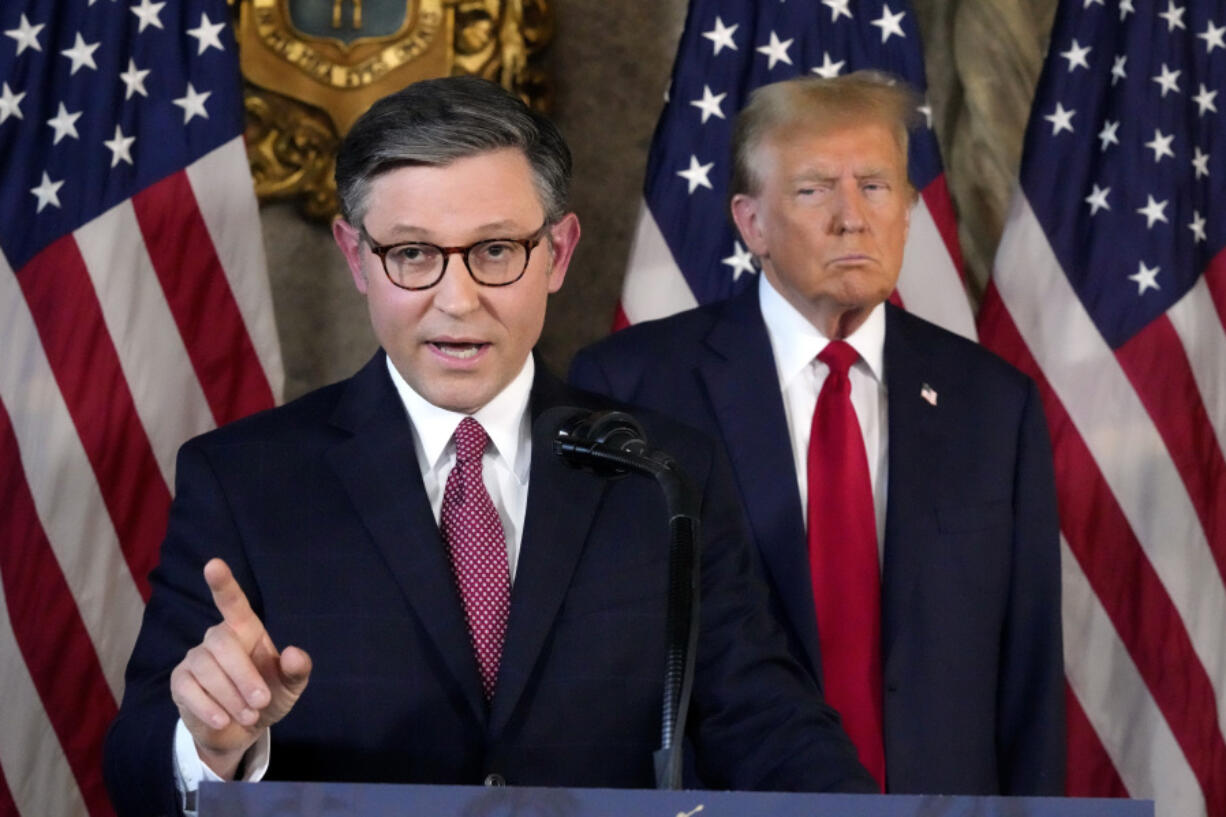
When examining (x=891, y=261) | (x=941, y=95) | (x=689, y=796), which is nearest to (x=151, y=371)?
(x=891, y=261)

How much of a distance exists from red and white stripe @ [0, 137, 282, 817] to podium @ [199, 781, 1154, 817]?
2286mm

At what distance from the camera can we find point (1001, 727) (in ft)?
9.94

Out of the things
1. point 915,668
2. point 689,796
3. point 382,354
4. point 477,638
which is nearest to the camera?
point 689,796

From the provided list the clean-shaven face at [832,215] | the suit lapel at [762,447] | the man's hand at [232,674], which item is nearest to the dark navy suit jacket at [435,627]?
the man's hand at [232,674]

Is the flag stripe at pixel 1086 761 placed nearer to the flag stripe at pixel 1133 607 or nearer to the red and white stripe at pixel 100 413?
the flag stripe at pixel 1133 607

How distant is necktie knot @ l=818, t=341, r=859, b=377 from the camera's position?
9.88 ft

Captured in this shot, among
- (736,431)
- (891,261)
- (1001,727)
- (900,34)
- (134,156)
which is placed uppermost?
(900,34)

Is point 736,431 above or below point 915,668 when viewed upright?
above

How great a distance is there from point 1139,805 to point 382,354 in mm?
1185

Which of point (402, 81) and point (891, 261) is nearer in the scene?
point (891, 261)

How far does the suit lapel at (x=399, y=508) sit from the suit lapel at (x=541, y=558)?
0.05 m

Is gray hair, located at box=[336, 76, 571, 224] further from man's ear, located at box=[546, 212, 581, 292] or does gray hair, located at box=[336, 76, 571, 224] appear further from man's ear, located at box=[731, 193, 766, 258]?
man's ear, located at box=[731, 193, 766, 258]

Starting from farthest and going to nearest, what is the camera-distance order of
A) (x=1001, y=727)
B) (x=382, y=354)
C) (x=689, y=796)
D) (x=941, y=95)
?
1. (x=941, y=95)
2. (x=1001, y=727)
3. (x=382, y=354)
4. (x=689, y=796)

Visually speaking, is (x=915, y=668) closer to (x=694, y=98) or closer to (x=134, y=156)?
(x=694, y=98)
